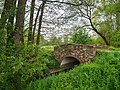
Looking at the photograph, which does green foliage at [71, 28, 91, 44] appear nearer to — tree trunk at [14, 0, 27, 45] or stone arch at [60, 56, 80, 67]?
stone arch at [60, 56, 80, 67]

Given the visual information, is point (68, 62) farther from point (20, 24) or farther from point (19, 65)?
point (19, 65)

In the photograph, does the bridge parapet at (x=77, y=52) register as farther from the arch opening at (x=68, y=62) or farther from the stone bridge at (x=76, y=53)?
the arch opening at (x=68, y=62)

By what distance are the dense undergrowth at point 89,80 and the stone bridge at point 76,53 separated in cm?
276

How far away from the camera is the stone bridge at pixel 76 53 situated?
1401cm

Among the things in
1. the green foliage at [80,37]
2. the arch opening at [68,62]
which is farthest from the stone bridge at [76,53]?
the green foliage at [80,37]

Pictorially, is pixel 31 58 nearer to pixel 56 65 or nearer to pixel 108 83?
pixel 108 83

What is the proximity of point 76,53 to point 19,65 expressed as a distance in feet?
25.1

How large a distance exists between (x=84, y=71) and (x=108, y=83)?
1596 millimetres

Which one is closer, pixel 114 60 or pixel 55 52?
pixel 114 60

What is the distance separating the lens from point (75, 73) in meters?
11.0

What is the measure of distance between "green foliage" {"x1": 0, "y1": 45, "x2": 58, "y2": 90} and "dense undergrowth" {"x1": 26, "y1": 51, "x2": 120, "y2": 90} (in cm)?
124

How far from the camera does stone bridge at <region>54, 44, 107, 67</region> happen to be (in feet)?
46.0

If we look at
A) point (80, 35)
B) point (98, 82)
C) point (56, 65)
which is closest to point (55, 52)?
point (56, 65)

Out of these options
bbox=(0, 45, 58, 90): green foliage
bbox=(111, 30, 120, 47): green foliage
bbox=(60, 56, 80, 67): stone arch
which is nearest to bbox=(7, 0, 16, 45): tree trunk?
bbox=(0, 45, 58, 90): green foliage
